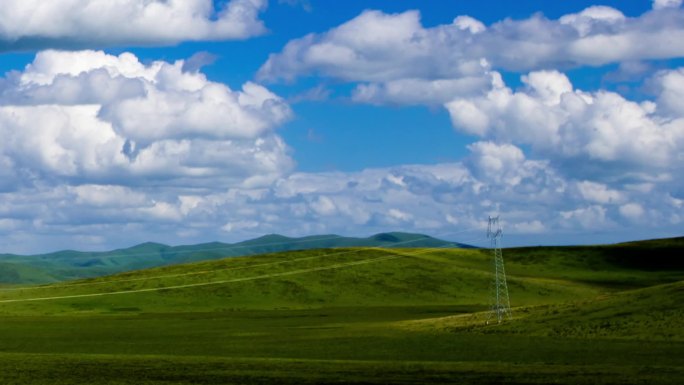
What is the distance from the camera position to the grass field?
64.4 metres

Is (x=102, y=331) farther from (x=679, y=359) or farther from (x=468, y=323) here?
(x=679, y=359)

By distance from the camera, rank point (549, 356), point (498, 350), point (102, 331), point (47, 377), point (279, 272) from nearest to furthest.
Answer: point (47, 377) → point (549, 356) → point (498, 350) → point (102, 331) → point (279, 272)

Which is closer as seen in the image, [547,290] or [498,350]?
[498,350]

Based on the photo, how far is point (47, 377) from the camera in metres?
61.9

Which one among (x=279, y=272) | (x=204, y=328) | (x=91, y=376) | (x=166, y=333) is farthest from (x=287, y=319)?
(x=91, y=376)

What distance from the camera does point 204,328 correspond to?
118062 mm

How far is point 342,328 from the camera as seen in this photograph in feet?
365

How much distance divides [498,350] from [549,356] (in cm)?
737

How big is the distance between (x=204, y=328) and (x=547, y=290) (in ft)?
245

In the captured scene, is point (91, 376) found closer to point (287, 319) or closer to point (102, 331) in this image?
point (102, 331)

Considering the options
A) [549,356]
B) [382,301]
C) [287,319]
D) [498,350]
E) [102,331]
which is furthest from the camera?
[382,301]

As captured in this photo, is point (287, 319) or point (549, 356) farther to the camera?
point (287, 319)

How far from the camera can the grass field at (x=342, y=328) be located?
211ft

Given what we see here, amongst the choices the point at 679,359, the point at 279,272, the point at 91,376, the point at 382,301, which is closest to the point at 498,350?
the point at 679,359
